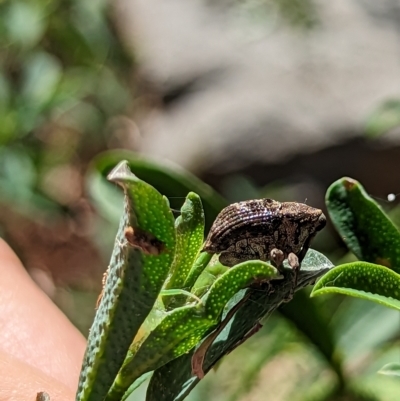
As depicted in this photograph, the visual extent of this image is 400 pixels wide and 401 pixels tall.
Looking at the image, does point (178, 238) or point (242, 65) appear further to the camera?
point (242, 65)

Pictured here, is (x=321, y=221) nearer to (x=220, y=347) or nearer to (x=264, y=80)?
(x=220, y=347)

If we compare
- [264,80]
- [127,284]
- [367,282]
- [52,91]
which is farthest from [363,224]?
[264,80]

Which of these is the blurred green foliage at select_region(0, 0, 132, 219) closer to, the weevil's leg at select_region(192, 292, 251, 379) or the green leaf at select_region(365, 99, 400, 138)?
the green leaf at select_region(365, 99, 400, 138)

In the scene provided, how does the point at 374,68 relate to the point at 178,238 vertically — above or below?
below

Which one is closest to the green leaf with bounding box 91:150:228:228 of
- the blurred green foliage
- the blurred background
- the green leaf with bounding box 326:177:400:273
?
the green leaf with bounding box 326:177:400:273

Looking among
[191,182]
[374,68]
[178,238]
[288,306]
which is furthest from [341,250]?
[374,68]

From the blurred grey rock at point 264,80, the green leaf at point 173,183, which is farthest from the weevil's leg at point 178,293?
the blurred grey rock at point 264,80

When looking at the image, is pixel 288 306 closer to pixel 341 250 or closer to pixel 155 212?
pixel 155 212
